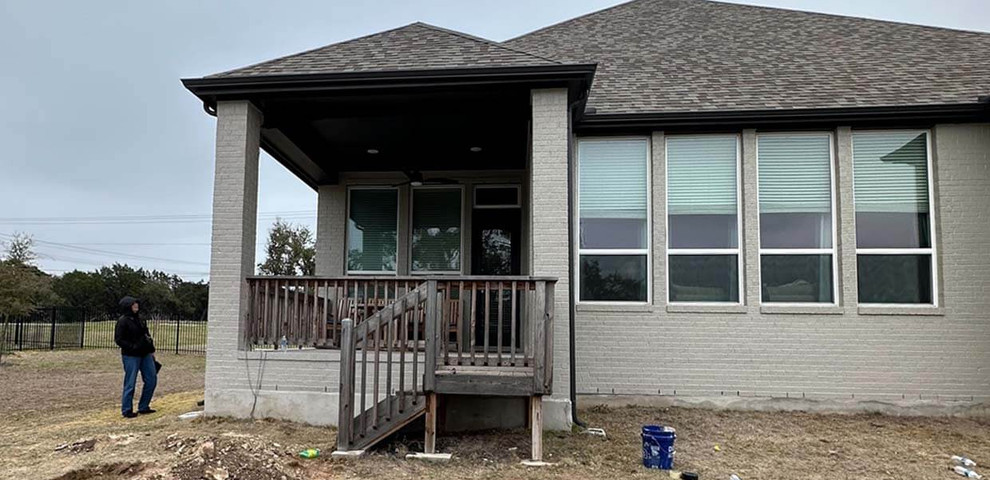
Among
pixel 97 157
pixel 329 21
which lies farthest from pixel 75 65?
pixel 97 157

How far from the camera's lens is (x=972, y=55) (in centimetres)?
823

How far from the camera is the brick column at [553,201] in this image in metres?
5.96

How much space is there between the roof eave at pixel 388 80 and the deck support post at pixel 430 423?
3111mm

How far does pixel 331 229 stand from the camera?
372 inches

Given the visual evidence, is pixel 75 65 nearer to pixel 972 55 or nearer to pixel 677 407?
pixel 677 407

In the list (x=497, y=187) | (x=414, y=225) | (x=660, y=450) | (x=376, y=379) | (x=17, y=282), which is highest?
(x=497, y=187)

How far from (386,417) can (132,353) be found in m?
3.75

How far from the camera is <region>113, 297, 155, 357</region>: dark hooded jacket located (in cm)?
672

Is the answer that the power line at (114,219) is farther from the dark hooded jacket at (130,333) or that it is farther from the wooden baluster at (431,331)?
the wooden baluster at (431,331)

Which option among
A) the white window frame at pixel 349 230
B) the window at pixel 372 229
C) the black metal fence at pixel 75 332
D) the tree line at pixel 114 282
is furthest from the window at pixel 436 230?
the black metal fence at pixel 75 332

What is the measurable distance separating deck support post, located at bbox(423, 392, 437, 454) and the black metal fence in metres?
14.8

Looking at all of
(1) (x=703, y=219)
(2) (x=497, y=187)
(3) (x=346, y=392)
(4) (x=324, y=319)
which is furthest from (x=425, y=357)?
(2) (x=497, y=187)

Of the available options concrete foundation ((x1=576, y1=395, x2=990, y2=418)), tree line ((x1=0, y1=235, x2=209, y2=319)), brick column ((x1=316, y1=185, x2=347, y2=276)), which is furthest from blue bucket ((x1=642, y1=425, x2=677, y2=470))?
tree line ((x1=0, y1=235, x2=209, y2=319))

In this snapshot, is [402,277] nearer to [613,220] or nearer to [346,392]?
[346,392]
